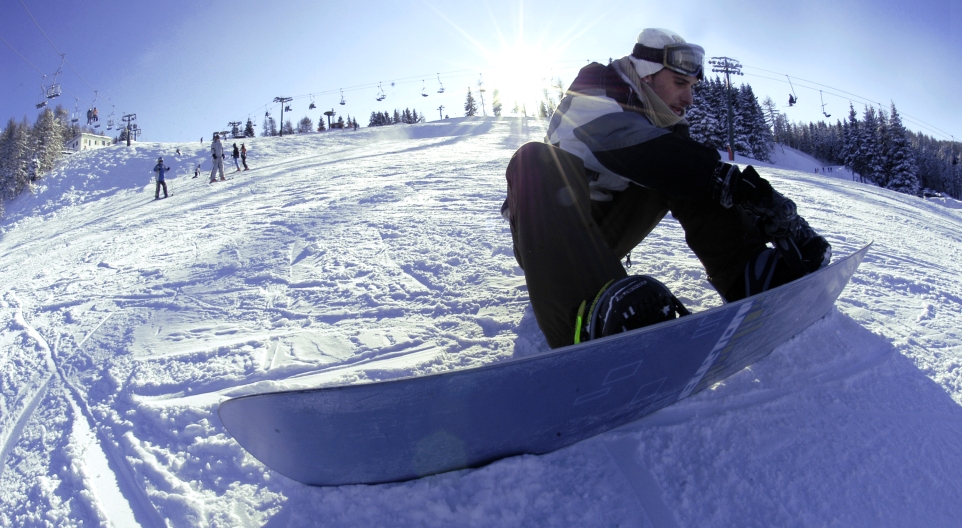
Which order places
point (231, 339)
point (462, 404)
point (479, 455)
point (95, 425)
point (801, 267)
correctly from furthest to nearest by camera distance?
point (231, 339)
point (801, 267)
point (95, 425)
point (479, 455)
point (462, 404)

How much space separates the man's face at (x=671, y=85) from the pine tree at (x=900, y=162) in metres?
47.2

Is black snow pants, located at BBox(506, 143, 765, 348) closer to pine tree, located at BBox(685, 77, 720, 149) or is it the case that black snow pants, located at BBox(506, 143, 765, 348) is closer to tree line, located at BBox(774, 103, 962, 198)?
pine tree, located at BBox(685, 77, 720, 149)

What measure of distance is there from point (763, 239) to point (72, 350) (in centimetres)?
333

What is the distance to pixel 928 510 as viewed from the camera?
0.99 m

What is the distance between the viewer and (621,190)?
1877 millimetres

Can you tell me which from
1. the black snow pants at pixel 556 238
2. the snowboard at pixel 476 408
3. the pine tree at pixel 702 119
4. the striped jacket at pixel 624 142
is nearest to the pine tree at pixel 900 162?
the pine tree at pixel 702 119

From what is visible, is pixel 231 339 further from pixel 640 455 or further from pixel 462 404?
pixel 640 455

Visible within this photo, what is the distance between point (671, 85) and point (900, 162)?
165 ft

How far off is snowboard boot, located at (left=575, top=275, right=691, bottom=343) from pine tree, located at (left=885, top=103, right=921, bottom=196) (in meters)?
47.9

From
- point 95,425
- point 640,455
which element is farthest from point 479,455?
point 95,425

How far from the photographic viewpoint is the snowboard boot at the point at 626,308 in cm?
119

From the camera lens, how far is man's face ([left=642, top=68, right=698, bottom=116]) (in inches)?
66.8

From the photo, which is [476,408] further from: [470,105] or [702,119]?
[470,105]

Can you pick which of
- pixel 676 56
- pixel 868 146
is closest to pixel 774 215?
pixel 676 56
